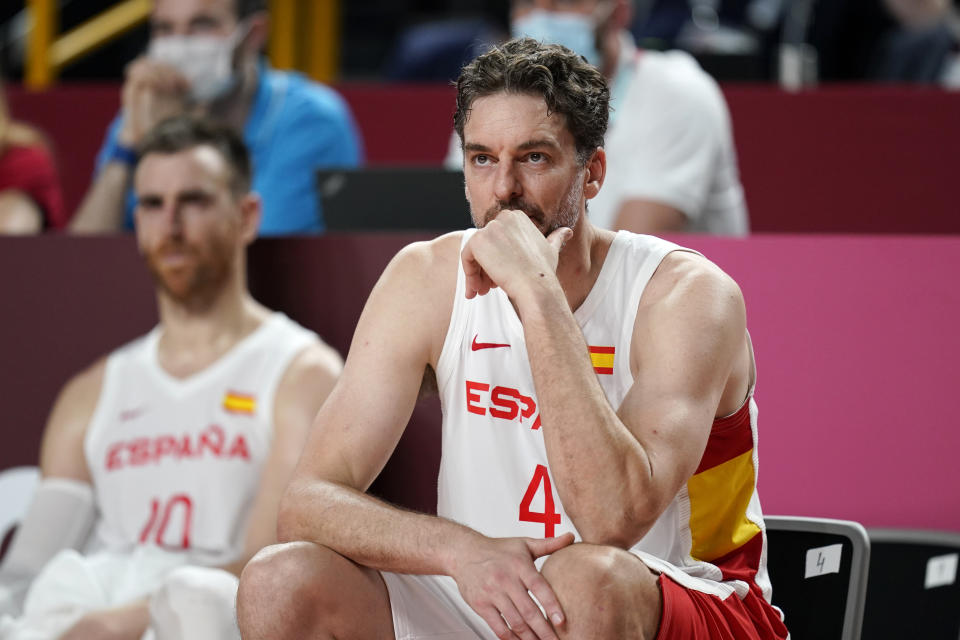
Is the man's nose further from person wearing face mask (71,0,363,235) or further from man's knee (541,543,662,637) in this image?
person wearing face mask (71,0,363,235)

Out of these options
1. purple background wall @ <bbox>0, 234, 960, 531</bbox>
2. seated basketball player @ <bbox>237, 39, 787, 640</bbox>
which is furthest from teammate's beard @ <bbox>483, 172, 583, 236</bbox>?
purple background wall @ <bbox>0, 234, 960, 531</bbox>

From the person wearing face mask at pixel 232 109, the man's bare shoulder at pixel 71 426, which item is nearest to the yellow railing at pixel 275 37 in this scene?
the person wearing face mask at pixel 232 109

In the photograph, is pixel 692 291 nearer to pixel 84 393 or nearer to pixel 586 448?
pixel 586 448

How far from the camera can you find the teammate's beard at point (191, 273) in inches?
127

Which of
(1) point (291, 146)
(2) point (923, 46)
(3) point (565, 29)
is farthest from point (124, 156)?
(2) point (923, 46)

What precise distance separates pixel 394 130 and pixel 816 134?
1.62m

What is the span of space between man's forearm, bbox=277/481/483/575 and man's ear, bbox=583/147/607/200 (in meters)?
0.59

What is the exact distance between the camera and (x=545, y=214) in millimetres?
2201

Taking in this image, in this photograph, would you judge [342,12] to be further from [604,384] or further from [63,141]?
[604,384]

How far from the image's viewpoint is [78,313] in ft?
11.3

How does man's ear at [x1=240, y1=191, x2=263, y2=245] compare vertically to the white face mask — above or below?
below

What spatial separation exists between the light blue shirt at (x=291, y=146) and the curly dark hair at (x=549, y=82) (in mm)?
2013

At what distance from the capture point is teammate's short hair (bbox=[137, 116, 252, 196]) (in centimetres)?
338

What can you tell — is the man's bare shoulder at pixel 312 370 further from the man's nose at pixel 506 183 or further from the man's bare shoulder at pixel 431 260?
the man's nose at pixel 506 183
